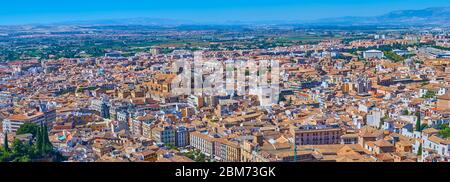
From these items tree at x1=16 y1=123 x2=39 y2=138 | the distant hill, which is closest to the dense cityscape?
tree at x1=16 y1=123 x2=39 y2=138

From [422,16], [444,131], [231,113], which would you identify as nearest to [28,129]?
[231,113]

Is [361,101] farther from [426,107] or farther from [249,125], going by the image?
[249,125]

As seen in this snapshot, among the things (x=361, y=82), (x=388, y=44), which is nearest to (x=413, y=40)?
(x=388, y=44)

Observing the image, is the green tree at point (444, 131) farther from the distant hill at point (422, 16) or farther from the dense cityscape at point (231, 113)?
the distant hill at point (422, 16)

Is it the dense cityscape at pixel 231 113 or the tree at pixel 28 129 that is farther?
the tree at pixel 28 129

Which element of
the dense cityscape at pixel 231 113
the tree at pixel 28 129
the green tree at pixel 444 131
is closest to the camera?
the dense cityscape at pixel 231 113

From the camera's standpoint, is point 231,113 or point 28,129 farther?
point 231,113

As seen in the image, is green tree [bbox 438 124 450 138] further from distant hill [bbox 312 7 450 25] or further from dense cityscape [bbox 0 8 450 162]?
distant hill [bbox 312 7 450 25]

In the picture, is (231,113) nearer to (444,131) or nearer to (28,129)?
(28,129)

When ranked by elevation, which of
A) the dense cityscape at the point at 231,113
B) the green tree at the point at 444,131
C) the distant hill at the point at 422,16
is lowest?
the dense cityscape at the point at 231,113

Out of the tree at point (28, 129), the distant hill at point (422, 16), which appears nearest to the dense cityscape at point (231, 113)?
the tree at point (28, 129)
